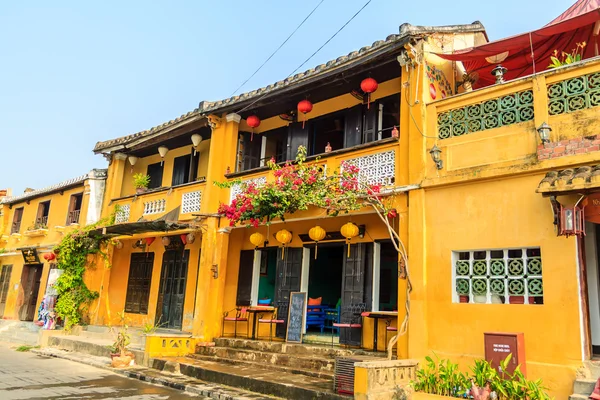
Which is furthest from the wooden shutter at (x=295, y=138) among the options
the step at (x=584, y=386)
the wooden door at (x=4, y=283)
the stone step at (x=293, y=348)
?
the wooden door at (x=4, y=283)

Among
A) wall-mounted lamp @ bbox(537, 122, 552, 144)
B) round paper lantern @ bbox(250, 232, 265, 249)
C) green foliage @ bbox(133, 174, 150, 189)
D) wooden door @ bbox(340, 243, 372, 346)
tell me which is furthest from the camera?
green foliage @ bbox(133, 174, 150, 189)

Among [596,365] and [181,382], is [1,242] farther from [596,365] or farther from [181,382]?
[596,365]

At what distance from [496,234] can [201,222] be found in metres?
7.48

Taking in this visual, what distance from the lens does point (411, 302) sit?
8125mm

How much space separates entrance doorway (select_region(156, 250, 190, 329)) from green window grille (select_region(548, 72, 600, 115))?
10636 mm

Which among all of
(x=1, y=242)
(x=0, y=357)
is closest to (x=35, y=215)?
(x=1, y=242)

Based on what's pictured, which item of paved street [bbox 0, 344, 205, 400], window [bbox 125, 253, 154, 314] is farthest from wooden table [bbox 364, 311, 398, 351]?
window [bbox 125, 253, 154, 314]

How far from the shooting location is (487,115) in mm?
7953

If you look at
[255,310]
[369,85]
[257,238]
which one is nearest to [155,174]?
[257,238]

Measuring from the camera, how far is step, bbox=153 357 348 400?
25.3ft

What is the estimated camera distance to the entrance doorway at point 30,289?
762 inches

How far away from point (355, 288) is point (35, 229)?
14657 millimetres

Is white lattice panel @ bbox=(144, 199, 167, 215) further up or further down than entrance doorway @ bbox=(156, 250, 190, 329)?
further up

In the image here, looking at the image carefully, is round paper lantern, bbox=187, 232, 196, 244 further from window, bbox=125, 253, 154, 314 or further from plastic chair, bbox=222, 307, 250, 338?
window, bbox=125, 253, 154, 314
